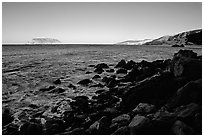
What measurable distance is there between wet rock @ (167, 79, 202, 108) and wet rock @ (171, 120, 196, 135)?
1.49m

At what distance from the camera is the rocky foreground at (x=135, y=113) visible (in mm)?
4059

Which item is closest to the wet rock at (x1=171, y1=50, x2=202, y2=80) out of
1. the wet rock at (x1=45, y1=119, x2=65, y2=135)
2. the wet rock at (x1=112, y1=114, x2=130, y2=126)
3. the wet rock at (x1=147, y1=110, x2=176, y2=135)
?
the wet rock at (x1=112, y1=114, x2=130, y2=126)

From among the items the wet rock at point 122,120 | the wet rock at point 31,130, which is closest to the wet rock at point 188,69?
the wet rock at point 122,120

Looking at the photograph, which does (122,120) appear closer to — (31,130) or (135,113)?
Answer: (135,113)

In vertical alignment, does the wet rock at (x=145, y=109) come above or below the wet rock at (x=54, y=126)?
above

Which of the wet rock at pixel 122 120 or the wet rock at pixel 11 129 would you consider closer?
the wet rock at pixel 122 120

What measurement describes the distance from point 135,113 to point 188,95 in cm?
163

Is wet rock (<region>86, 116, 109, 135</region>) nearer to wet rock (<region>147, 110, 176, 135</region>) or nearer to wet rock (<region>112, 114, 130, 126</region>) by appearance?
wet rock (<region>112, 114, 130, 126</region>)

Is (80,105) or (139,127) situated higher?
(139,127)

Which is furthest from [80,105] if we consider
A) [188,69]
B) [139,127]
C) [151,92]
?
[188,69]

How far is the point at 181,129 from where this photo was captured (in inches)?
147

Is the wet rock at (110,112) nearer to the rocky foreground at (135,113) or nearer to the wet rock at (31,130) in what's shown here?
the rocky foreground at (135,113)

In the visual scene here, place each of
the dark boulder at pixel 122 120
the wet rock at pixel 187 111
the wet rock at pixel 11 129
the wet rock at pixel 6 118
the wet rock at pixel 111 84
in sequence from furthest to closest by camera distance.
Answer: the wet rock at pixel 111 84 < the wet rock at pixel 6 118 < the wet rock at pixel 11 129 < the dark boulder at pixel 122 120 < the wet rock at pixel 187 111

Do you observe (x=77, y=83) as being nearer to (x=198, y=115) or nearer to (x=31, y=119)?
(x=31, y=119)
